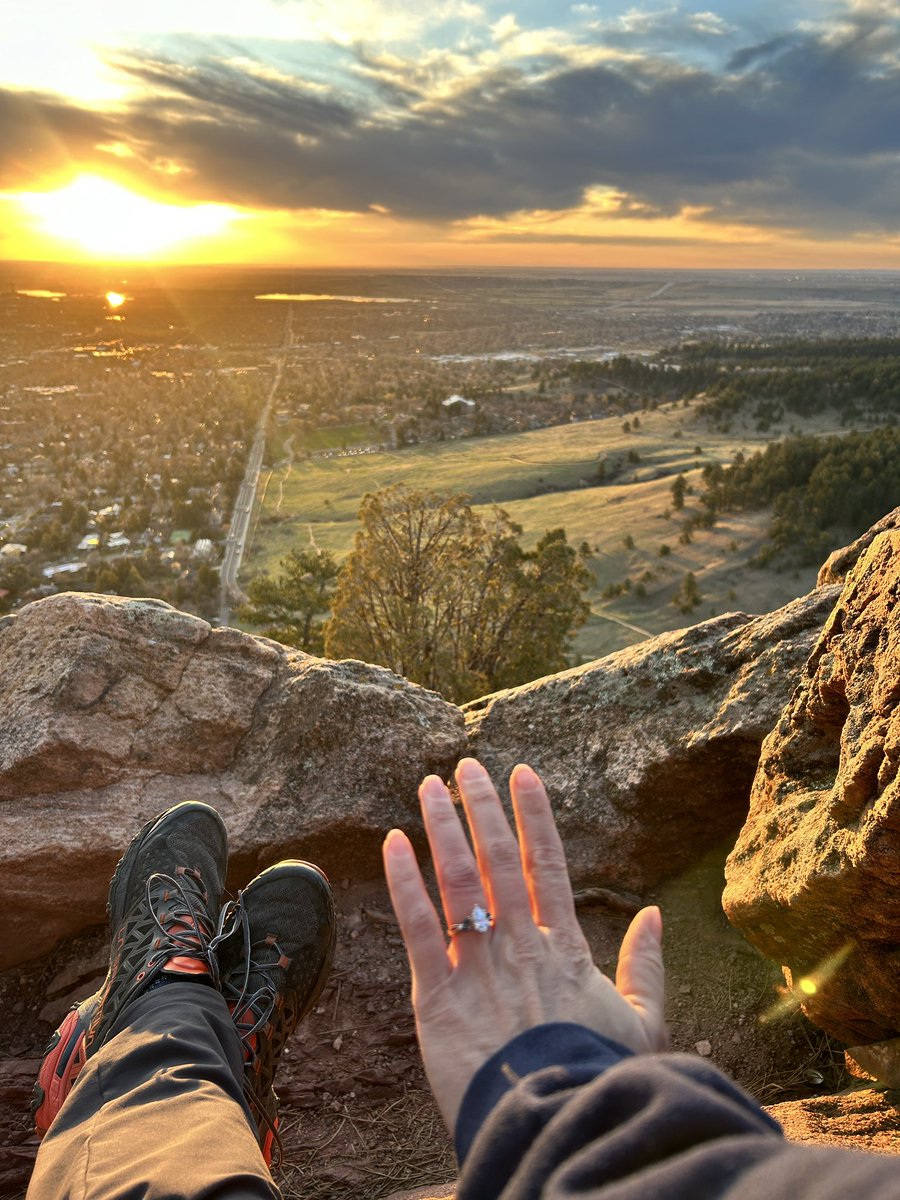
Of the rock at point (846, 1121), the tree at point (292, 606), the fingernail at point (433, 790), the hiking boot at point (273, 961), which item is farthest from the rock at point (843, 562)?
the tree at point (292, 606)

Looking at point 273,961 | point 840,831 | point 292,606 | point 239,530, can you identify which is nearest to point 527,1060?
point 840,831

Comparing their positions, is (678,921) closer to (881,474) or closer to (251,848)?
(251,848)

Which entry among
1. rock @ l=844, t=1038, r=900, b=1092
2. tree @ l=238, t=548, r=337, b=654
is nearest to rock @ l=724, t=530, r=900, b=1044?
rock @ l=844, t=1038, r=900, b=1092

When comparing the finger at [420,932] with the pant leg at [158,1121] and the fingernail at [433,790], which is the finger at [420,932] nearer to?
the fingernail at [433,790]

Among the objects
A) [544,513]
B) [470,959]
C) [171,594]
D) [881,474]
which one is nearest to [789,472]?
[881,474]

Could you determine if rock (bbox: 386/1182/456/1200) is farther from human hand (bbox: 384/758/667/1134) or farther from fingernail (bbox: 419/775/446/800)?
fingernail (bbox: 419/775/446/800)

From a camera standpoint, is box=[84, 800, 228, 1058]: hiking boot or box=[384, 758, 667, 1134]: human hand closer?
box=[384, 758, 667, 1134]: human hand

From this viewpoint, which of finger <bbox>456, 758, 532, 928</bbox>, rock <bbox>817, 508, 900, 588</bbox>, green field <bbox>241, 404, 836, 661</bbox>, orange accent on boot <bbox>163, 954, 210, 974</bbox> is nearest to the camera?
finger <bbox>456, 758, 532, 928</bbox>

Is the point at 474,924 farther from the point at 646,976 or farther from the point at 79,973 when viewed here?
the point at 79,973

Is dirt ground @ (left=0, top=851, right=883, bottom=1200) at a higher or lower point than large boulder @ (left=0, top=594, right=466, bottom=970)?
lower
